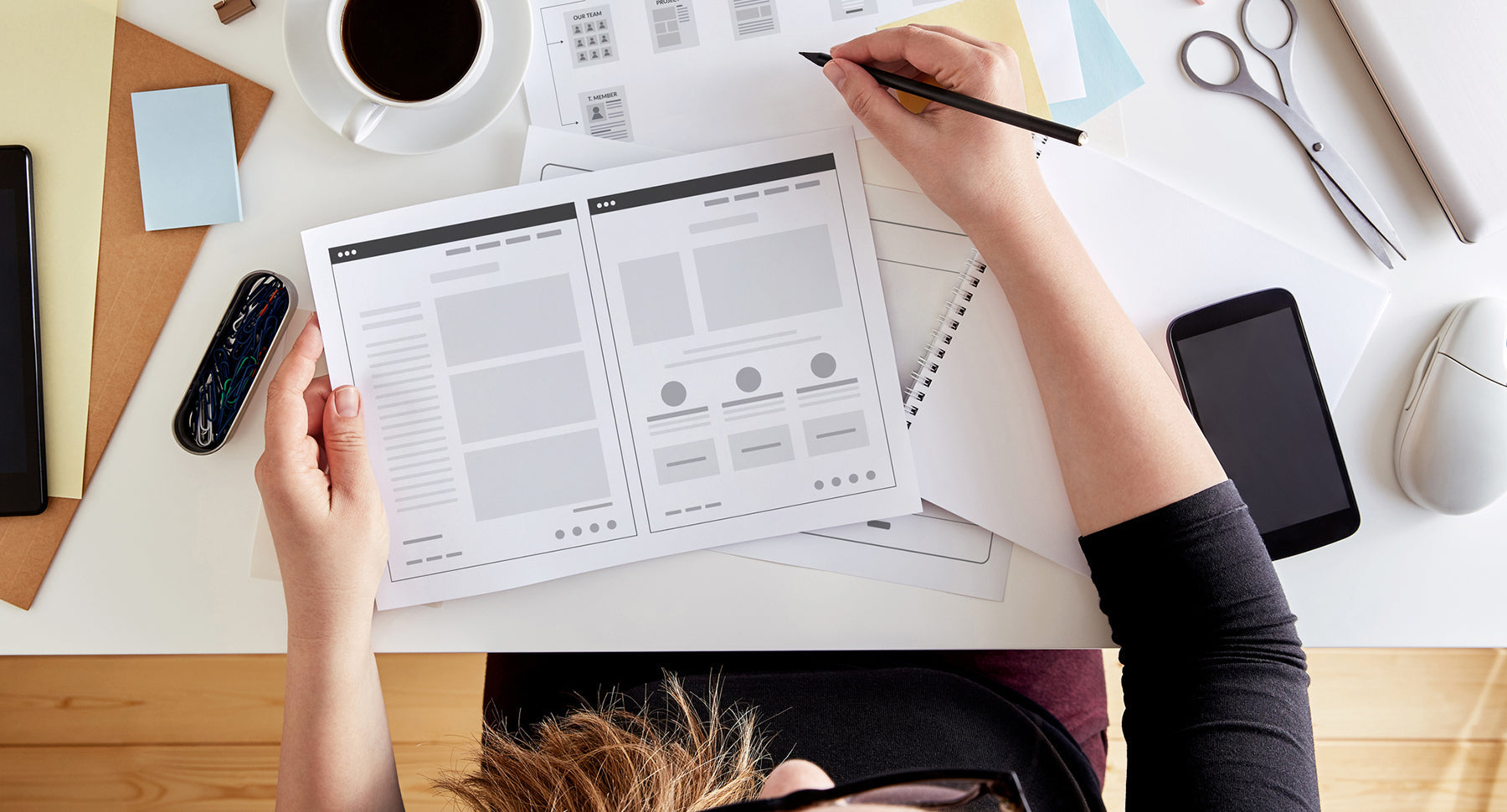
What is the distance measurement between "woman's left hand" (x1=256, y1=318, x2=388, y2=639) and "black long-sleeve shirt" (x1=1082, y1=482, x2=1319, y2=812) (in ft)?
2.05

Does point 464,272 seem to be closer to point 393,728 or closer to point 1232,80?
point 1232,80

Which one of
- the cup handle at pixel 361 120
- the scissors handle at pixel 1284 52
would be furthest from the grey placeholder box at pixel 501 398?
the scissors handle at pixel 1284 52

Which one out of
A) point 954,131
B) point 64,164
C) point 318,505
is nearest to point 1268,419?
point 954,131

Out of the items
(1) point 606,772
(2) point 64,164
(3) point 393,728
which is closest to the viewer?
(1) point 606,772

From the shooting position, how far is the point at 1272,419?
72 cm

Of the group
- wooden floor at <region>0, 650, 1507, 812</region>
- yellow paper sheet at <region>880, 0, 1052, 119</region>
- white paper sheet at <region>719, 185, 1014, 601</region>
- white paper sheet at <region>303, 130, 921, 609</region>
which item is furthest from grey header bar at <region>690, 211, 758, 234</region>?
wooden floor at <region>0, 650, 1507, 812</region>

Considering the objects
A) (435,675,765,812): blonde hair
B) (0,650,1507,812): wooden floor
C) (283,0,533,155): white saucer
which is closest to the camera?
→ (435,675,765,812): blonde hair

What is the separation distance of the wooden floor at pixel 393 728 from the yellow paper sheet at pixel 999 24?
88 centimetres

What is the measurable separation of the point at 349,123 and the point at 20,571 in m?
0.51

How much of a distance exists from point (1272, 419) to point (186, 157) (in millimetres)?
990

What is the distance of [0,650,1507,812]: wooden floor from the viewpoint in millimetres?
1239

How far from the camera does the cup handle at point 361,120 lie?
0.67 m

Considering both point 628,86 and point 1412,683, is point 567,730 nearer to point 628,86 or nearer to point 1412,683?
point 628,86

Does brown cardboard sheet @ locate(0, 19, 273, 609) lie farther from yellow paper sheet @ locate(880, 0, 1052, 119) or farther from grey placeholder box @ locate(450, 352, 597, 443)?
yellow paper sheet @ locate(880, 0, 1052, 119)
